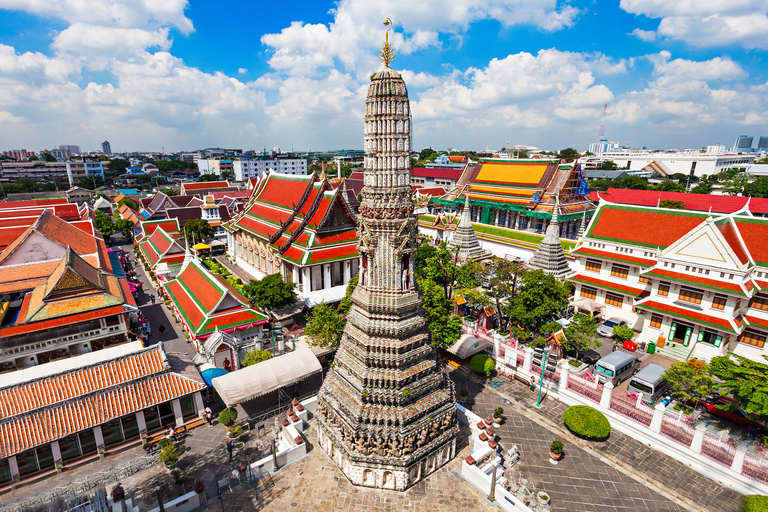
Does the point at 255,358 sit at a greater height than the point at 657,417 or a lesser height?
greater

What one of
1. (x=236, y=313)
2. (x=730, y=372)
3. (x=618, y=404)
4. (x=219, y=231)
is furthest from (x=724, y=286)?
(x=219, y=231)

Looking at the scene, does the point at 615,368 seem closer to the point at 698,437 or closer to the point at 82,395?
the point at 698,437

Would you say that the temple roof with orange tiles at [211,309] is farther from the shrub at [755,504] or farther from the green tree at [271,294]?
the shrub at [755,504]

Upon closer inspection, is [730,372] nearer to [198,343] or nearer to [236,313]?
[236,313]

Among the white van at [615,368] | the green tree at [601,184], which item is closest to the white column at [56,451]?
the white van at [615,368]

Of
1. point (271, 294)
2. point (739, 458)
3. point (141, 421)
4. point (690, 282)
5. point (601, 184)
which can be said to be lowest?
point (141, 421)

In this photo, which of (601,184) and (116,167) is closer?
(601,184)

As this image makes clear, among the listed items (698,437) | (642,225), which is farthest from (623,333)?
(698,437)
